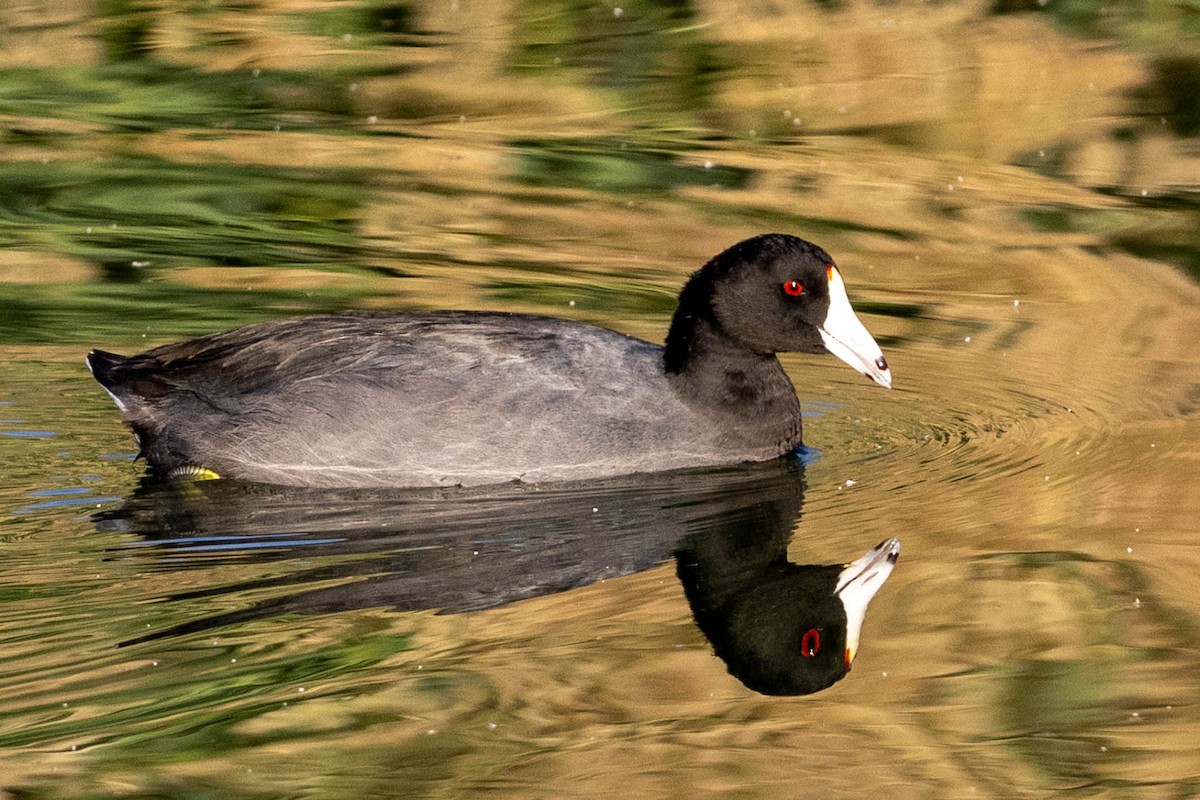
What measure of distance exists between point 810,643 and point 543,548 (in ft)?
3.70

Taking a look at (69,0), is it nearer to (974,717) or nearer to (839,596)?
(839,596)

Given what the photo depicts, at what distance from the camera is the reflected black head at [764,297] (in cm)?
771

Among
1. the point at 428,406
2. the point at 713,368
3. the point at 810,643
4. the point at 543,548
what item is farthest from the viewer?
the point at 713,368

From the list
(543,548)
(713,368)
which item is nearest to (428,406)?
(543,548)

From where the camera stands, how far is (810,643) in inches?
238

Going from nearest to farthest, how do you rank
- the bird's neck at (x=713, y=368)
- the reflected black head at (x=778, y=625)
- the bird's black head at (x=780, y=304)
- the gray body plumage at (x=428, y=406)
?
1. the reflected black head at (x=778, y=625)
2. the gray body plumage at (x=428, y=406)
3. the bird's black head at (x=780, y=304)
4. the bird's neck at (x=713, y=368)

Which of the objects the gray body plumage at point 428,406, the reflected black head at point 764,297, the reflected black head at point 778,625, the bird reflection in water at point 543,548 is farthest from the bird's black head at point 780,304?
the reflected black head at point 778,625

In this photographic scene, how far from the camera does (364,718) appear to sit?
539cm

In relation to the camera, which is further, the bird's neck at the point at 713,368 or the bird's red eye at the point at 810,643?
the bird's neck at the point at 713,368

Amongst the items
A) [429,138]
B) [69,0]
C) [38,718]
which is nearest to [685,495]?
[38,718]

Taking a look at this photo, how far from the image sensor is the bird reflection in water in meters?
6.13

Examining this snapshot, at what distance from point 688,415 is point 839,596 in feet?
4.96

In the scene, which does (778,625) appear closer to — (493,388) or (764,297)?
(493,388)

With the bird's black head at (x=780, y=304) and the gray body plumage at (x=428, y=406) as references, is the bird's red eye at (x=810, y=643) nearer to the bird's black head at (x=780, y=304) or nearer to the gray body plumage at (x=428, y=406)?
the gray body plumage at (x=428, y=406)
